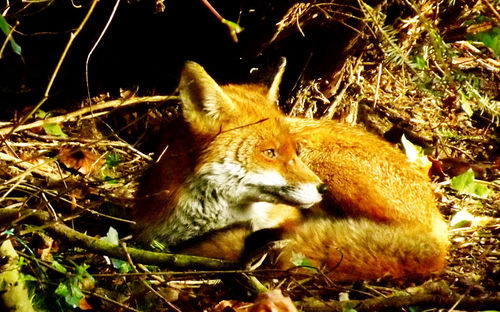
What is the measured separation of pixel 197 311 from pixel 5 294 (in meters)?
0.86

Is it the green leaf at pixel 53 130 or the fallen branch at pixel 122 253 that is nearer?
the fallen branch at pixel 122 253

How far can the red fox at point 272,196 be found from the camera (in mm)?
3086

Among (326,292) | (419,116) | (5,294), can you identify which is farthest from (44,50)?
(419,116)

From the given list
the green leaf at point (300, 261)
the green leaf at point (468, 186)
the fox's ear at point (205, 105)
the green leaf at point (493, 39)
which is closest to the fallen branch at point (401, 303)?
the green leaf at point (300, 261)

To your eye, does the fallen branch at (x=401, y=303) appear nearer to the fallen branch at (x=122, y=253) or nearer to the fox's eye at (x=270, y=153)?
the fallen branch at (x=122, y=253)

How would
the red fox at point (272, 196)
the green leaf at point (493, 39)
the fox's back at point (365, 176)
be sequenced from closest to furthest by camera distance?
1. the red fox at point (272, 196)
2. the green leaf at point (493, 39)
3. the fox's back at point (365, 176)

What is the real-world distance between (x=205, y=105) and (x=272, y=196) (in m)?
0.68

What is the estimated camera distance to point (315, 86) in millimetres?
5055

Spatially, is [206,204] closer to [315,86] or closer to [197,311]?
[197,311]

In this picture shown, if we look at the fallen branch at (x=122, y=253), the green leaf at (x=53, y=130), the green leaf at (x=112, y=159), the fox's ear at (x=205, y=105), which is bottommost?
the green leaf at (x=112, y=159)

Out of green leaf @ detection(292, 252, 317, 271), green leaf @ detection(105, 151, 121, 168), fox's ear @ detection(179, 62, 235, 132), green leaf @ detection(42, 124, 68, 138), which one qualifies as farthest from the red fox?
green leaf @ detection(42, 124, 68, 138)

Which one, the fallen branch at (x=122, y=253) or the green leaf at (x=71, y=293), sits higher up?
the fallen branch at (x=122, y=253)

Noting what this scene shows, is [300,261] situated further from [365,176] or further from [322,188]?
[365,176]

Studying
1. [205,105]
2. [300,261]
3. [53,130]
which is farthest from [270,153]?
[53,130]
